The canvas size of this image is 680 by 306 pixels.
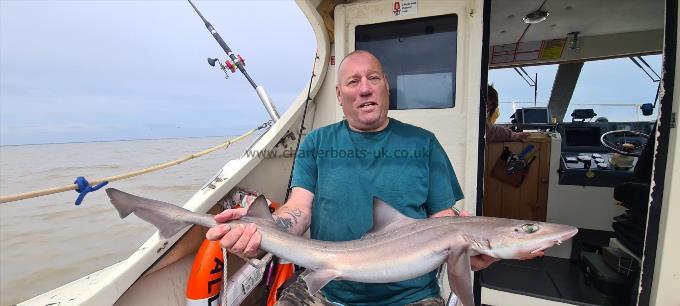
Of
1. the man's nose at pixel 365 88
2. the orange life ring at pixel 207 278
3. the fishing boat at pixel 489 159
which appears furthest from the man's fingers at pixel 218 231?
the fishing boat at pixel 489 159

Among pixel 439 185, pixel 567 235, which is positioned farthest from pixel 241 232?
pixel 567 235

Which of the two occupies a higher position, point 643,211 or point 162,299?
point 643,211

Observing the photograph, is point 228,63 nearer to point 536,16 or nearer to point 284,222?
point 284,222

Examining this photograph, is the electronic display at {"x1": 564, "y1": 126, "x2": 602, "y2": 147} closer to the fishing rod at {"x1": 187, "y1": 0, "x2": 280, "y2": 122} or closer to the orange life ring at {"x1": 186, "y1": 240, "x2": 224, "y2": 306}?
the fishing rod at {"x1": 187, "y1": 0, "x2": 280, "y2": 122}

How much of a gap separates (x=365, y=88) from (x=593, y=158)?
461 cm

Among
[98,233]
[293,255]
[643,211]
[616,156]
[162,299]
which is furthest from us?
[98,233]

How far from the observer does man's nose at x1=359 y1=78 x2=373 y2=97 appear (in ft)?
6.30

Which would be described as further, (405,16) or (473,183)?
(405,16)

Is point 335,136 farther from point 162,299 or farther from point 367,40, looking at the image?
point 162,299

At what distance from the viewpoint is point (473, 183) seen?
282cm

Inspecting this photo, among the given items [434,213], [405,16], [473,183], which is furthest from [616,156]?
[434,213]

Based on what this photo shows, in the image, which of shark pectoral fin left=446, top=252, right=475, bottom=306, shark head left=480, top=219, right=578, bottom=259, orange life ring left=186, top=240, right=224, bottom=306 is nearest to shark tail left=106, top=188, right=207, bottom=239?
orange life ring left=186, top=240, right=224, bottom=306

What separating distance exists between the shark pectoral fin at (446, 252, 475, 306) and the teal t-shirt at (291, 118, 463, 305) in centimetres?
43

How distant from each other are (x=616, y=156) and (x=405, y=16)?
370cm
